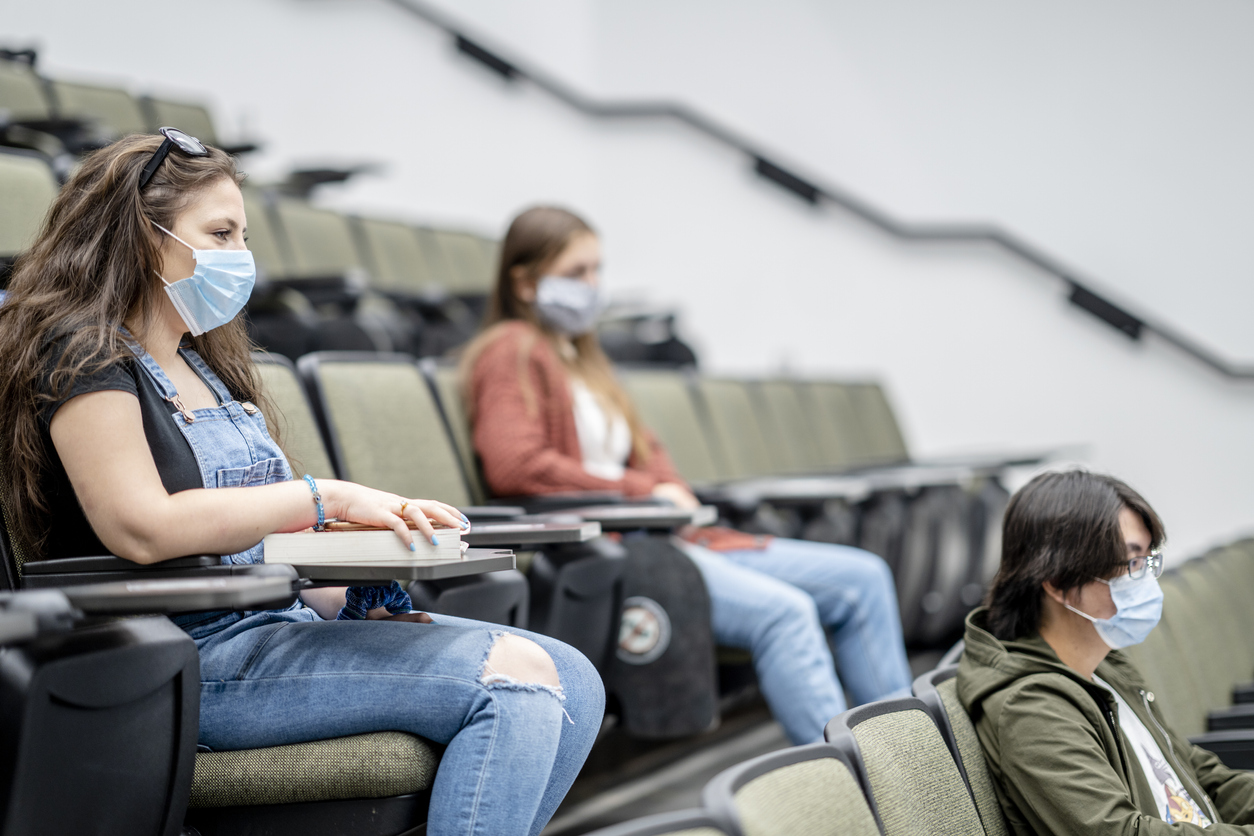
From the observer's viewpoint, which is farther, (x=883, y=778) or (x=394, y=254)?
(x=394, y=254)

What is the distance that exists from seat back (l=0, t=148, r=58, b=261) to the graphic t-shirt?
117 cm

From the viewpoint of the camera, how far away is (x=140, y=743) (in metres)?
0.69

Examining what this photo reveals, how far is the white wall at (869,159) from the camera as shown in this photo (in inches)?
137

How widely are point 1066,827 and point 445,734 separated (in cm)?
48

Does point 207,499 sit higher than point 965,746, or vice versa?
point 207,499

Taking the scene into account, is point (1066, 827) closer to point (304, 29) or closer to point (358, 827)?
point (358, 827)

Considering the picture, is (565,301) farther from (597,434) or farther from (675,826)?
(675,826)

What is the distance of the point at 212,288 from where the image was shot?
34.6 inches

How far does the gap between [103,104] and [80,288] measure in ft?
7.24

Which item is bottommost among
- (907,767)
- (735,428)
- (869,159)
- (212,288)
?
(735,428)

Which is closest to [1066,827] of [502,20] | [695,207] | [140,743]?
[140,743]

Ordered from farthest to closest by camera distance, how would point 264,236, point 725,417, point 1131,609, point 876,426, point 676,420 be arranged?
1. point 876,426
2. point 264,236
3. point 725,417
4. point 676,420
5. point 1131,609

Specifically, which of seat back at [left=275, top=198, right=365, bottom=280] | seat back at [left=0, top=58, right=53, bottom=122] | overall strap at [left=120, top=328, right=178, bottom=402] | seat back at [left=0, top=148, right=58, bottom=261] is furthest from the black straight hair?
seat back at [left=0, top=58, right=53, bottom=122]

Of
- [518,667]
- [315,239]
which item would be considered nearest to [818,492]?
[518,667]
